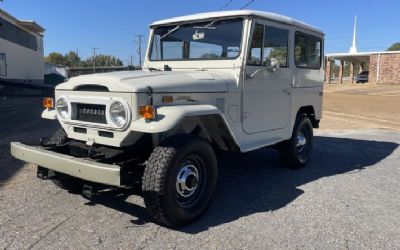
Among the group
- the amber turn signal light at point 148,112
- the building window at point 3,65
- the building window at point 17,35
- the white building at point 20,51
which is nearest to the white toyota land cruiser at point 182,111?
the amber turn signal light at point 148,112

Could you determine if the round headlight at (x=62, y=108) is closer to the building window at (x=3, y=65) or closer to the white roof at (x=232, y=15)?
the white roof at (x=232, y=15)

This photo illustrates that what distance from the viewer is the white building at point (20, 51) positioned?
3209cm

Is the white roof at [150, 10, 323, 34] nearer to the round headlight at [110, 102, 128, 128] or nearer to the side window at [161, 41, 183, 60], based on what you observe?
the side window at [161, 41, 183, 60]

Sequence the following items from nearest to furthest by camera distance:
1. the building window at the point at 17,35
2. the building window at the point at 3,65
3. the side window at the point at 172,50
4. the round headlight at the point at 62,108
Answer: the round headlight at the point at 62,108 → the side window at the point at 172,50 → the building window at the point at 3,65 → the building window at the point at 17,35

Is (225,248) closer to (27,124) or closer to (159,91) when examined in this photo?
(159,91)

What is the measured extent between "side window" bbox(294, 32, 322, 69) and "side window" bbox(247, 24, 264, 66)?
115 cm

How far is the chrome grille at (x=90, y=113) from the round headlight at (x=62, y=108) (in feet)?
0.53

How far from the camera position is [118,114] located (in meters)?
4.35

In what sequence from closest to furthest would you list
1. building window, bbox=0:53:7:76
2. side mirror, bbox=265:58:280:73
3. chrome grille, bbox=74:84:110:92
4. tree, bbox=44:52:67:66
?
1. chrome grille, bbox=74:84:110:92
2. side mirror, bbox=265:58:280:73
3. building window, bbox=0:53:7:76
4. tree, bbox=44:52:67:66

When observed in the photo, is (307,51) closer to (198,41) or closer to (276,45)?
(276,45)

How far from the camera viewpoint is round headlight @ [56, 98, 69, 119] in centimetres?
493

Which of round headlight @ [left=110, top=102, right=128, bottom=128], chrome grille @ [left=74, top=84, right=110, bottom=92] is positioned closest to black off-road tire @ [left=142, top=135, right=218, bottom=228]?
round headlight @ [left=110, top=102, right=128, bottom=128]

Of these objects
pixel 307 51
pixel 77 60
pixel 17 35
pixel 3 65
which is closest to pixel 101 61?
pixel 77 60

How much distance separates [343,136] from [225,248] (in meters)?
7.95
